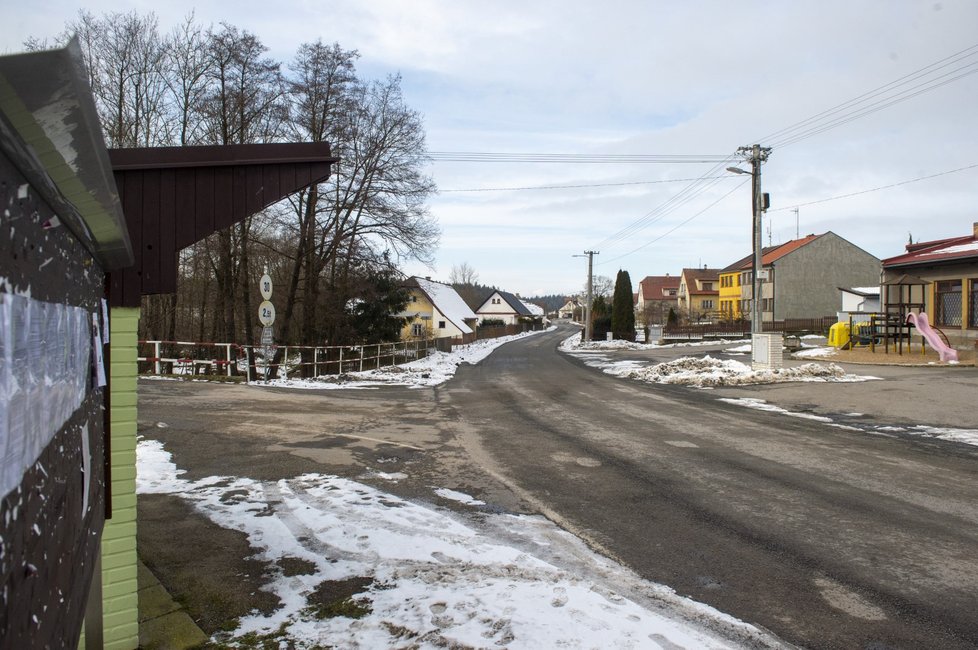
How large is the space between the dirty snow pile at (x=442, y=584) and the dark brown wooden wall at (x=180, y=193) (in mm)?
2280

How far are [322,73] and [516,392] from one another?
54.9 ft

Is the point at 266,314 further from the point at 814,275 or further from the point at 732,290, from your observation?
the point at 732,290

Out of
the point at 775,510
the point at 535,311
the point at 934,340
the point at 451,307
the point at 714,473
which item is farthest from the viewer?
the point at 535,311

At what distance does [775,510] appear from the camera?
20.2 feet

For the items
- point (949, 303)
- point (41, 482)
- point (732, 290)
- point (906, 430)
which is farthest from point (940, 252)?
point (732, 290)

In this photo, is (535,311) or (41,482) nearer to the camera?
(41,482)

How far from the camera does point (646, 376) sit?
20.3 metres

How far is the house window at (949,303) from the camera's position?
22.9m

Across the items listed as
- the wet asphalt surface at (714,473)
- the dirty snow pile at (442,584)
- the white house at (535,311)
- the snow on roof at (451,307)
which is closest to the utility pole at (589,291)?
the snow on roof at (451,307)

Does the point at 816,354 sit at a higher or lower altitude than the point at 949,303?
lower

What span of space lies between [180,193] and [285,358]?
54.0 feet

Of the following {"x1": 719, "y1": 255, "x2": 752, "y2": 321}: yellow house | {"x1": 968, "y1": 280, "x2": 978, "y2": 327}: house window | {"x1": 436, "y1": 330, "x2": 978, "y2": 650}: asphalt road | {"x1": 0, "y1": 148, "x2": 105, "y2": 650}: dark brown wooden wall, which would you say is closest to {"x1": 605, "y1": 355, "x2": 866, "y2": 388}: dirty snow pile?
{"x1": 436, "y1": 330, "x2": 978, "y2": 650}: asphalt road

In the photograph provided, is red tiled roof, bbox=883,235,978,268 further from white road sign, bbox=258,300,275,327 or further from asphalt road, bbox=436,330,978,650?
white road sign, bbox=258,300,275,327

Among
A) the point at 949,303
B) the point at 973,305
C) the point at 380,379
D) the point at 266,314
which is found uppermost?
the point at 949,303
